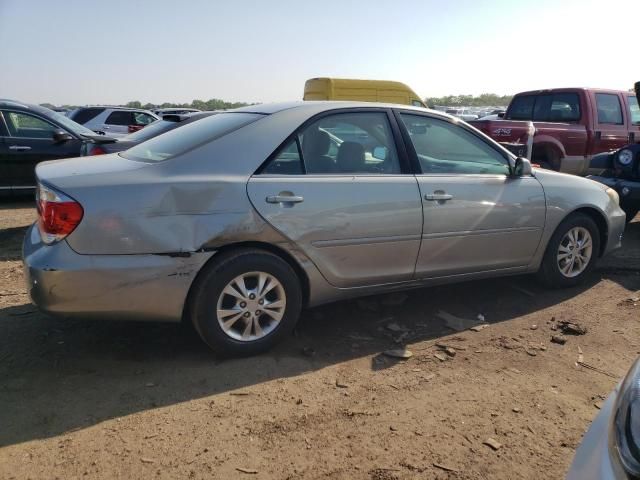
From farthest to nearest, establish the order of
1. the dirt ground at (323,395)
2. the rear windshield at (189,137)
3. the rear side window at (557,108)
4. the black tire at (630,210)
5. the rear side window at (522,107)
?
1. the rear side window at (522,107)
2. the rear side window at (557,108)
3. the black tire at (630,210)
4. the rear windshield at (189,137)
5. the dirt ground at (323,395)

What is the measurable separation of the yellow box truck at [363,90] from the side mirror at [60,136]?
457cm

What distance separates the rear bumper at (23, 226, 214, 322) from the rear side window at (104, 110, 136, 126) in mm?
12320

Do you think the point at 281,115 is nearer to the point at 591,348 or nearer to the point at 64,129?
the point at 591,348

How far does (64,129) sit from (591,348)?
8018mm

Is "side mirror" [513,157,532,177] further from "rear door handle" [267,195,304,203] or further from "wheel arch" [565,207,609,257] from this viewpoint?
"rear door handle" [267,195,304,203]

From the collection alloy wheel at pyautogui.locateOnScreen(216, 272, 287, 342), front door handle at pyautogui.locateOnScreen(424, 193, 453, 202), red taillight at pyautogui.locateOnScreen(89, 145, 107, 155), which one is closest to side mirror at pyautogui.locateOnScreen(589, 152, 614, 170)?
front door handle at pyautogui.locateOnScreen(424, 193, 453, 202)

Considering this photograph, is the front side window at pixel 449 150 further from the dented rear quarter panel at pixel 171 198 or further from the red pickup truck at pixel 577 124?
the red pickup truck at pixel 577 124

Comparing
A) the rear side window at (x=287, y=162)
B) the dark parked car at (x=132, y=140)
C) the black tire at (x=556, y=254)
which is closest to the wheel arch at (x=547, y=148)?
the black tire at (x=556, y=254)

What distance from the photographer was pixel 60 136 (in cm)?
834

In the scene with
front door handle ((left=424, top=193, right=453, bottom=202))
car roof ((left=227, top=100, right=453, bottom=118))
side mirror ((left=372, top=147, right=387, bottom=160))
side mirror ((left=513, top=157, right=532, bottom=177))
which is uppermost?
car roof ((left=227, top=100, right=453, bottom=118))

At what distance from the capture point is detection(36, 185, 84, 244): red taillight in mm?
3020

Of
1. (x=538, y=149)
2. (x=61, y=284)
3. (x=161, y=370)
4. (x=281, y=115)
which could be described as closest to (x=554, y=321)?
(x=281, y=115)

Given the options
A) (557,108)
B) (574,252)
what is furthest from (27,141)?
(557,108)

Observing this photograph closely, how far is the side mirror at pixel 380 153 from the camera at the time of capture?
389 centimetres
